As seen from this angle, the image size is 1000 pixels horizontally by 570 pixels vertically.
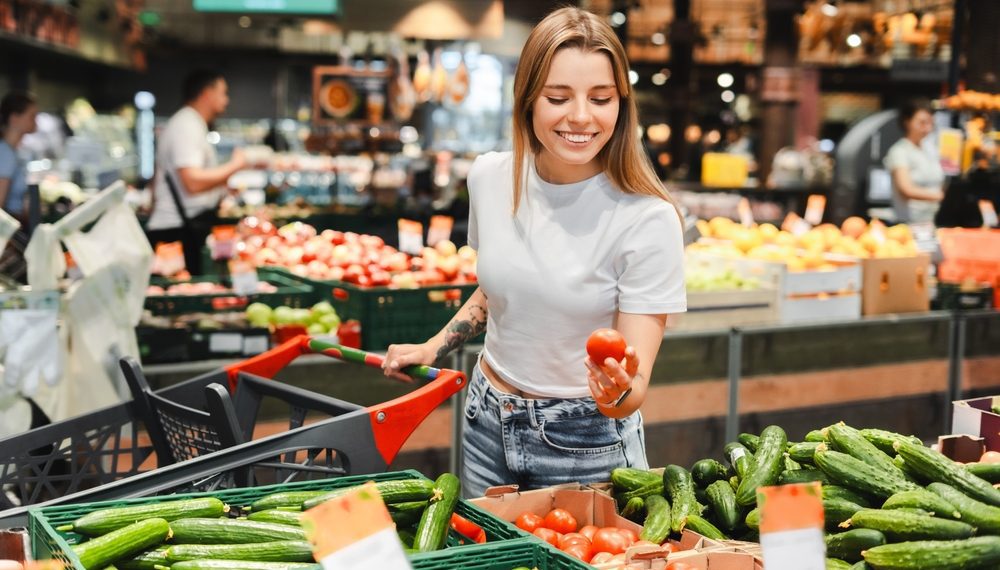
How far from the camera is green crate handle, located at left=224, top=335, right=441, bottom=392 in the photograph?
254cm

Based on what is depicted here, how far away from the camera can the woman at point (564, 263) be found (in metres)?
2.19

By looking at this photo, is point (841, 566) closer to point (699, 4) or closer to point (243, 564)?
point (243, 564)

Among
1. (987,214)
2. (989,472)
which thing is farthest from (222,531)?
(987,214)

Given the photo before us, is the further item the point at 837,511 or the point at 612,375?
the point at 837,511

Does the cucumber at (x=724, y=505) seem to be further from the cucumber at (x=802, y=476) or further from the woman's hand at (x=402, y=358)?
the woman's hand at (x=402, y=358)

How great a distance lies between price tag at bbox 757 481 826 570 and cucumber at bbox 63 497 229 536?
959mm

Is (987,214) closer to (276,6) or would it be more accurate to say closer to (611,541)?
(276,6)

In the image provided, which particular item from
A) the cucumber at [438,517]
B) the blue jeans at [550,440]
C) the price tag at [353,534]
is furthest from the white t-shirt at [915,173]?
the price tag at [353,534]

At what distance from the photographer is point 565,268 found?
2.29 m

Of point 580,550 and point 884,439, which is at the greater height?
point 884,439

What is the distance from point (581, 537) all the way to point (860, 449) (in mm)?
577

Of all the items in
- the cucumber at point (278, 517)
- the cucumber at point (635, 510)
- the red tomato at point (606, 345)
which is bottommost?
the cucumber at point (635, 510)

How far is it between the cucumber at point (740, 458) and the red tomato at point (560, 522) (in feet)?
1.19

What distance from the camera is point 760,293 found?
16.6 ft
